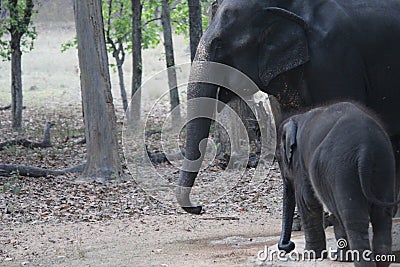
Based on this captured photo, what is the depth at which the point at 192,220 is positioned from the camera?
11242mm

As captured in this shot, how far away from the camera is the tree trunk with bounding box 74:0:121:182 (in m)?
14.4

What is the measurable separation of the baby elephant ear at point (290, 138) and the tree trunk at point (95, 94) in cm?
810

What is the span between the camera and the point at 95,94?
572 inches

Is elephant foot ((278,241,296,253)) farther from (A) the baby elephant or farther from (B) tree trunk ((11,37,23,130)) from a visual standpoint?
(B) tree trunk ((11,37,23,130))

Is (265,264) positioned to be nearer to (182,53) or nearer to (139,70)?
(139,70)

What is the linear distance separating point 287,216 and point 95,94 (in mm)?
7993

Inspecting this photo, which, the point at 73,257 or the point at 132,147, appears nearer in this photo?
the point at 73,257

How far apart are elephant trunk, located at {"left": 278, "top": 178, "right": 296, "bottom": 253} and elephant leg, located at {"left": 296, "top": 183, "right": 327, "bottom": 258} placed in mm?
276

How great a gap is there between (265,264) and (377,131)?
195cm

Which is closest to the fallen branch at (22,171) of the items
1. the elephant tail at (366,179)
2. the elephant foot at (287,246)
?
the elephant foot at (287,246)

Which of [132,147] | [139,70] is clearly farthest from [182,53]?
[132,147]

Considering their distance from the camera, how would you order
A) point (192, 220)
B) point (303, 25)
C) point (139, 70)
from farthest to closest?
point (139, 70) → point (192, 220) → point (303, 25)

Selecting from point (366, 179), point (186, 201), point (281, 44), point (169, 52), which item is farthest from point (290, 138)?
point (169, 52)

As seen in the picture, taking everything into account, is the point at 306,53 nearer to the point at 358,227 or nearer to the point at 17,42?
the point at 358,227
